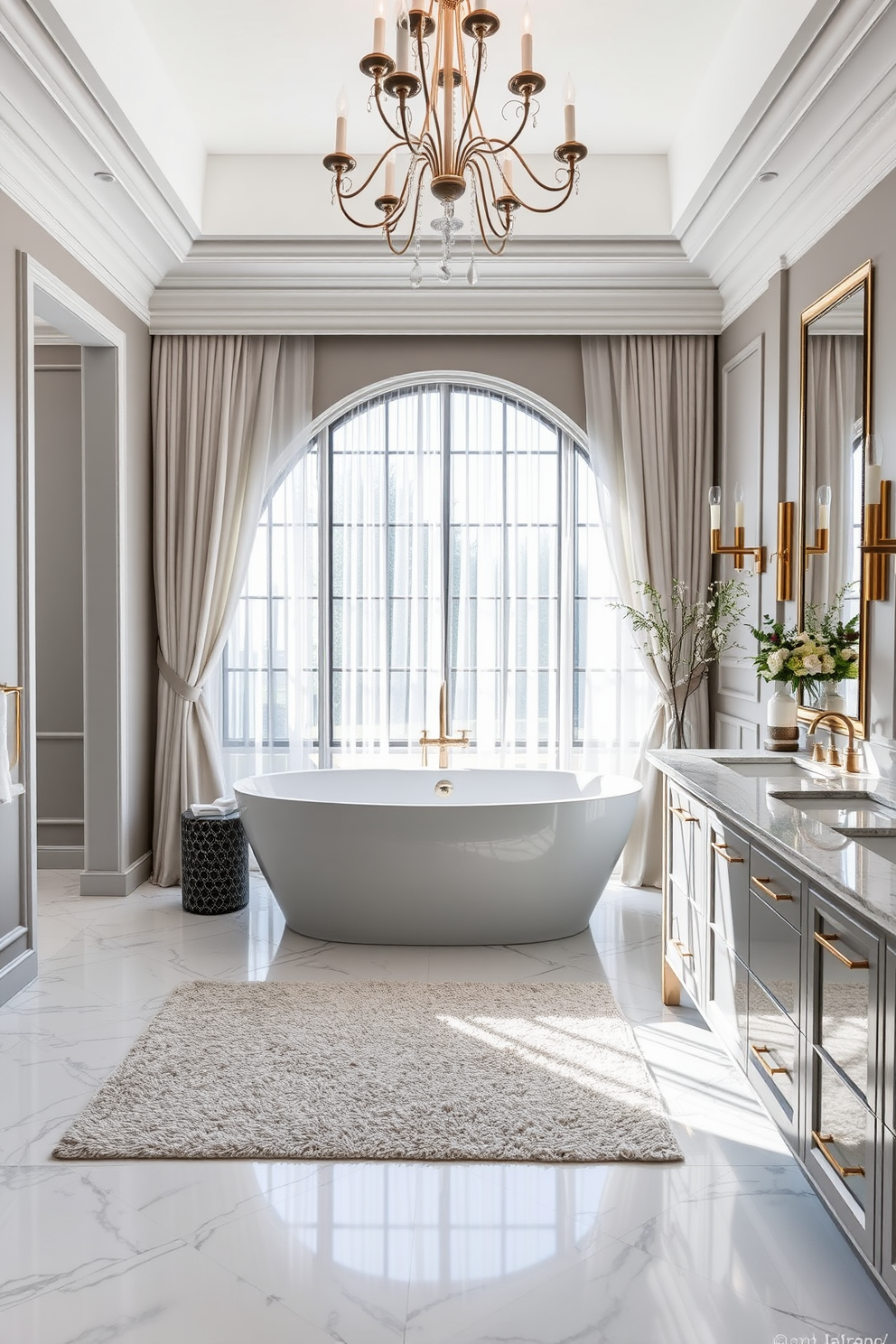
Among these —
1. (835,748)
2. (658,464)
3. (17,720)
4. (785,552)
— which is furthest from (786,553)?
(17,720)

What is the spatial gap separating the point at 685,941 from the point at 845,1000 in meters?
1.29

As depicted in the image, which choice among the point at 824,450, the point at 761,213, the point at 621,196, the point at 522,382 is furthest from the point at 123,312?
the point at 824,450

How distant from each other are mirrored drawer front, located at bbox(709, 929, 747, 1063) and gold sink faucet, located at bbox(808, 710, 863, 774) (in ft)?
2.10

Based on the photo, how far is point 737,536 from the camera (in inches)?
136

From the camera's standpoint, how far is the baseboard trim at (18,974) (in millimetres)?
3162

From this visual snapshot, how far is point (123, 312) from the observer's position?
4297 millimetres

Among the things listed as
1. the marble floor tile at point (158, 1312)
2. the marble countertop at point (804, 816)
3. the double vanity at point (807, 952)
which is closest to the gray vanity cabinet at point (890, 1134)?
the double vanity at point (807, 952)

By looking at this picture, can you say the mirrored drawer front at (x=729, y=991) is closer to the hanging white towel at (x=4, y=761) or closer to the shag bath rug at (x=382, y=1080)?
the shag bath rug at (x=382, y=1080)

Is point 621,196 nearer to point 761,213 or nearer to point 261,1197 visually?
point 761,213

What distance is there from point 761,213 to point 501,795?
2.59 metres

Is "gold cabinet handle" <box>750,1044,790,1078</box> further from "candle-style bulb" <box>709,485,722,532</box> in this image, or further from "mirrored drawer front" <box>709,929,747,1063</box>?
"candle-style bulb" <box>709,485,722,532</box>

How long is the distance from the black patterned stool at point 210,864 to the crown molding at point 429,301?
2283mm

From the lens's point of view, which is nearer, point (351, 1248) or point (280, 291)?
point (351, 1248)

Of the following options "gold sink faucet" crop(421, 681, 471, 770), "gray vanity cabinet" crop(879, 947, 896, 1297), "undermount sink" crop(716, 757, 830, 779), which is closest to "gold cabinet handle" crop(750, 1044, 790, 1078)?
"gray vanity cabinet" crop(879, 947, 896, 1297)
